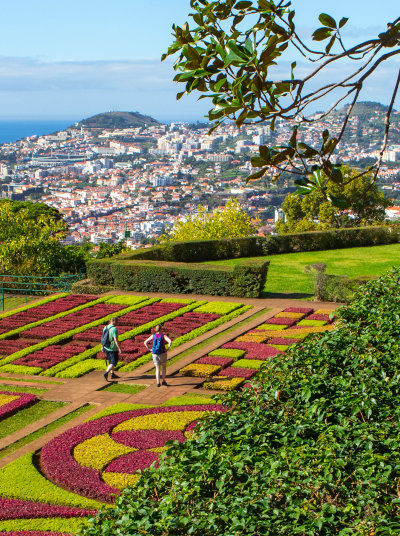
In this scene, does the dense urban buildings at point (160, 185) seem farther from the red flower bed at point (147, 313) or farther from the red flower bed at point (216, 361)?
the red flower bed at point (216, 361)

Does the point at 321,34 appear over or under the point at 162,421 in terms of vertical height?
over

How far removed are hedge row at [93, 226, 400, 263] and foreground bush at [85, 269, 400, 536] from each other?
76.0 feet

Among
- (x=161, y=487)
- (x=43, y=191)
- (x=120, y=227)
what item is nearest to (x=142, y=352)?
(x=161, y=487)

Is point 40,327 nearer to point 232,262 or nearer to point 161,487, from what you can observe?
point 232,262

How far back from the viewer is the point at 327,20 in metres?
4.02

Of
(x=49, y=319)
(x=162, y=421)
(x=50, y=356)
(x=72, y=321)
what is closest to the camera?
(x=162, y=421)

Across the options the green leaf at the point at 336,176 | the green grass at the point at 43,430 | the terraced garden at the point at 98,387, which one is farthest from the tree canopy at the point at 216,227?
the green leaf at the point at 336,176

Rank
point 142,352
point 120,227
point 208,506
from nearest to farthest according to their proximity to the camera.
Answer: point 208,506, point 142,352, point 120,227

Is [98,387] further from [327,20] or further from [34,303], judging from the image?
[327,20]

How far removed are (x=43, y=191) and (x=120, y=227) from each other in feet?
138

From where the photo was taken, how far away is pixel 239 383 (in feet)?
52.3

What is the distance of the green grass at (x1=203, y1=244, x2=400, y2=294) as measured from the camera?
28.3m

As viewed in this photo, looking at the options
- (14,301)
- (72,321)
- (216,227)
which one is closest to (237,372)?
(72,321)

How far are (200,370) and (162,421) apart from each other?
3.40 meters
